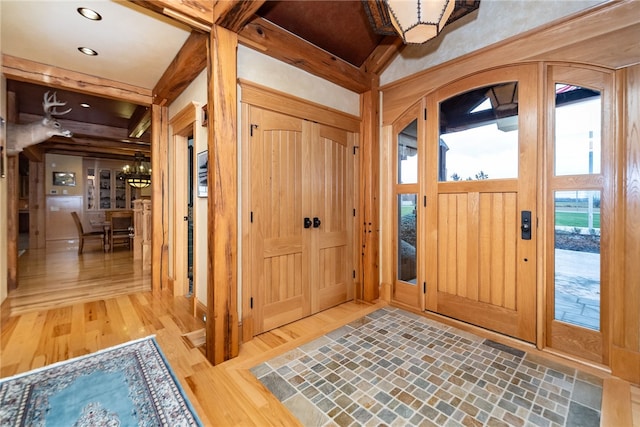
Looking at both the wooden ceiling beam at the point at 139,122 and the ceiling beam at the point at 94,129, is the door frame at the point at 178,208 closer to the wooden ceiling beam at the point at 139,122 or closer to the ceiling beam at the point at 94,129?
the wooden ceiling beam at the point at 139,122

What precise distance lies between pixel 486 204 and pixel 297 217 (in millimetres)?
1808

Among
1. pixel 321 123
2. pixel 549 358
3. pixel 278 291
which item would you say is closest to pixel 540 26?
pixel 321 123

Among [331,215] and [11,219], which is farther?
[11,219]

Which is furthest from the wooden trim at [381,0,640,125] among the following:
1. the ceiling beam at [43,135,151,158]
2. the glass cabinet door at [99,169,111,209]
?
the glass cabinet door at [99,169,111,209]

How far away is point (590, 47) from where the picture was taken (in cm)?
193

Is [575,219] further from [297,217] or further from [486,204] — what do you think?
[297,217]

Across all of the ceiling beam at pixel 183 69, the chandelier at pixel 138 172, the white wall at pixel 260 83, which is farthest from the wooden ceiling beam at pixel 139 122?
the white wall at pixel 260 83

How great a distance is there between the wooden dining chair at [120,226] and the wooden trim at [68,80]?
395cm

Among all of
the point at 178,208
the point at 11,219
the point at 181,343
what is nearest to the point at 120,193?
the point at 11,219

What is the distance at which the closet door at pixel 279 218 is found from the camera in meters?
2.45

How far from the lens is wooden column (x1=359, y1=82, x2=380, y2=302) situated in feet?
10.7

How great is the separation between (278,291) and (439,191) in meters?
1.94

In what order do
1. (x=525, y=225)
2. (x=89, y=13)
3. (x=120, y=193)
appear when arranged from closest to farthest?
1. (x=89, y=13)
2. (x=525, y=225)
3. (x=120, y=193)

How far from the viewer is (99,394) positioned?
5.52 feet
